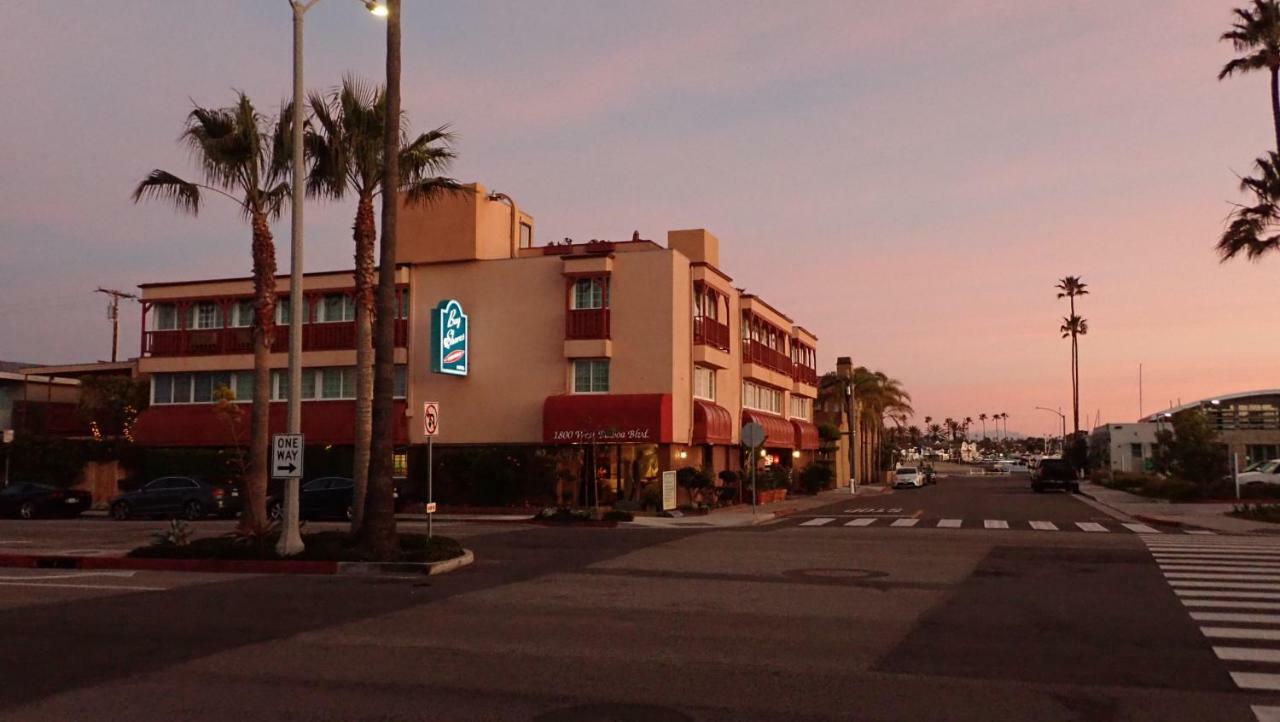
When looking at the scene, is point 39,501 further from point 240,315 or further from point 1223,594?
point 1223,594

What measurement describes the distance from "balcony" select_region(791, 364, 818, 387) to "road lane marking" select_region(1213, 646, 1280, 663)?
146 feet

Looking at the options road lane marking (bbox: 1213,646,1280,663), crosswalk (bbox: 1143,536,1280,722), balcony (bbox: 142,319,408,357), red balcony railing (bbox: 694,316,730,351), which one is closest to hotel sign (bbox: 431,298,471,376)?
balcony (bbox: 142,319,408,357)

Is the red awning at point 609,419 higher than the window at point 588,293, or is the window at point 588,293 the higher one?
the window at point 588,293

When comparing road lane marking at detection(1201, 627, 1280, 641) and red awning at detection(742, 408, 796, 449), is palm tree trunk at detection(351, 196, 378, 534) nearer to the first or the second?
road lane marking at detection(1201, 627, 1280, 641)

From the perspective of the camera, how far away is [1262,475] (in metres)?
44.8

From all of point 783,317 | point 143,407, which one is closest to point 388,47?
point 143,407

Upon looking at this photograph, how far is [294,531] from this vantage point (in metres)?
18.0

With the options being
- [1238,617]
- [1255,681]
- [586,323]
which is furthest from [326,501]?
[1255,681]

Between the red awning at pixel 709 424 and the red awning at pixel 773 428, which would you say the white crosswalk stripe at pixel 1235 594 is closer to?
the red awning at pixel 709 424

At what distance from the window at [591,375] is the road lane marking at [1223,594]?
79.8ft

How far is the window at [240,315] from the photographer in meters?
40.9

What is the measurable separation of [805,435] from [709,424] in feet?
62.9

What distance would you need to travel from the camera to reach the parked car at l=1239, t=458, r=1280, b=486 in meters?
43.0

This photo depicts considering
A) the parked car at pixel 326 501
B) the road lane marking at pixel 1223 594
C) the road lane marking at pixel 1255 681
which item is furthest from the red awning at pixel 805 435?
the road lane marking at pixel 1255 681
